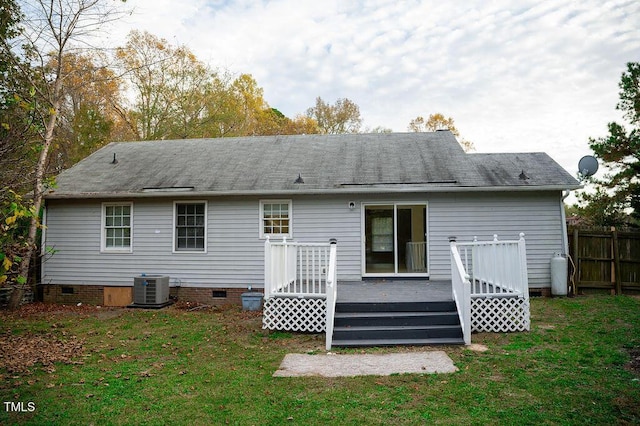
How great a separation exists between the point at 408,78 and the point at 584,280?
10.7m

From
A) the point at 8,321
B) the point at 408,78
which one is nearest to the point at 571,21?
the point at 408,78

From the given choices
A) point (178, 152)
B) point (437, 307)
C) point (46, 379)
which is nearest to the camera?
point (46, 379)

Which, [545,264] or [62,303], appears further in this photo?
[62,303]

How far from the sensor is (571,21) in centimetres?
1067

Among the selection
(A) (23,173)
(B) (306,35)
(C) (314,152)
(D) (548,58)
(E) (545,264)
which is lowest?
(E) (545,264)

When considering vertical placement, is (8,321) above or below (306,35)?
below

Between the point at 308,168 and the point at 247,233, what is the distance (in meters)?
2.55

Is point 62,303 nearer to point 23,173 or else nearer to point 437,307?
point 23,173

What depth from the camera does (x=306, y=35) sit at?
16203mm

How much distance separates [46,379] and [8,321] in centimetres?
502

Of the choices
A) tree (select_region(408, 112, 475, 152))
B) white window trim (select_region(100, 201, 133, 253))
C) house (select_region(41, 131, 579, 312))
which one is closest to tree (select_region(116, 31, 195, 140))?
house (select_region(41, 131, 579, 312))

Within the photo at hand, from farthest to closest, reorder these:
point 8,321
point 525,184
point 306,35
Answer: point 306,35
point 525,184
point 8,321

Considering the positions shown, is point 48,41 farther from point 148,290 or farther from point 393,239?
point 393,239

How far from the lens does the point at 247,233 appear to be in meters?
10.8
